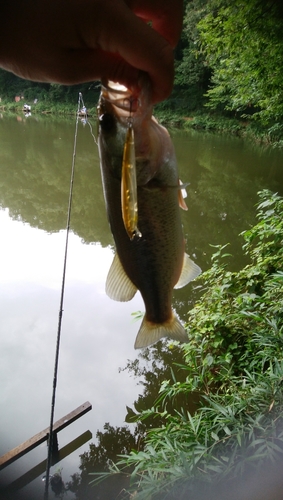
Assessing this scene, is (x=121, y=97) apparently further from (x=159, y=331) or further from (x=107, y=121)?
(x=159, y=331)

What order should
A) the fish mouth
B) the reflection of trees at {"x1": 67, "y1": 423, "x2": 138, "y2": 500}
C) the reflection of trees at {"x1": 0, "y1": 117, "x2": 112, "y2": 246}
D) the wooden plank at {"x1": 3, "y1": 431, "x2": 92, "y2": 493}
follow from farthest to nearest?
the reflection of trees at {"x1": 0, "y1": 117, "x2": 112, "y2": 246} < the wooden plank at {"x1": 3, "y1": 431, "x2": 92, "y2": 493} < the reflection of trees at {"x1": 67, "y1": 423, "x2": 138, "y2": 500} < the fish mouth

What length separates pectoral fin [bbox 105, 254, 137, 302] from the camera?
1.14m

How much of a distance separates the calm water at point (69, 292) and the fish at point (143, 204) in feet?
6.10

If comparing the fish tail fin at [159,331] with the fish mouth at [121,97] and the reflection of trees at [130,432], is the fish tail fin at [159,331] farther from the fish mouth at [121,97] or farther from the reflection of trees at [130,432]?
the reflection of trees at [130,432]

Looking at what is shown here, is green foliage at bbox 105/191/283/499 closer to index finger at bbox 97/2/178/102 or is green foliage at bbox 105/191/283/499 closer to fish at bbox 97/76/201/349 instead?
fish at bbox 97/76/201/349

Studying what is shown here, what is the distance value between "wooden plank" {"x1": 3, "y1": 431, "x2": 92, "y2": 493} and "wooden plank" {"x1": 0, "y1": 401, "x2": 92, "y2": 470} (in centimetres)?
19

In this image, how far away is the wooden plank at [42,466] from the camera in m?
2.67

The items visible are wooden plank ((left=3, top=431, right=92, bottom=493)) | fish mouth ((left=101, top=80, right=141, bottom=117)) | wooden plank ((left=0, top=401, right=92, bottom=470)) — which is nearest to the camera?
fish mouth ((left=101, top=80, right=141, bottom=117))

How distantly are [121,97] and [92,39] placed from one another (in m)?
0.15

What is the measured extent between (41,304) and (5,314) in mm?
462

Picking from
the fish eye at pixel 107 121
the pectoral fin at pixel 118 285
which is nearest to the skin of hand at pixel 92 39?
the fish eye at pixel 107 121

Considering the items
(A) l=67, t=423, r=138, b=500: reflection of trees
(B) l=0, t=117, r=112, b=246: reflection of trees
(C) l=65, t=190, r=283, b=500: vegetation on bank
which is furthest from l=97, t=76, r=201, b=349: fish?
(B) l=0, t=117, r=112, b=246: reflection of trees

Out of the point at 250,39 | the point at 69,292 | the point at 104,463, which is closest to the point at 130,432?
the point at 104,463

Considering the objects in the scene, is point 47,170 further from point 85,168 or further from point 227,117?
point 227,117
